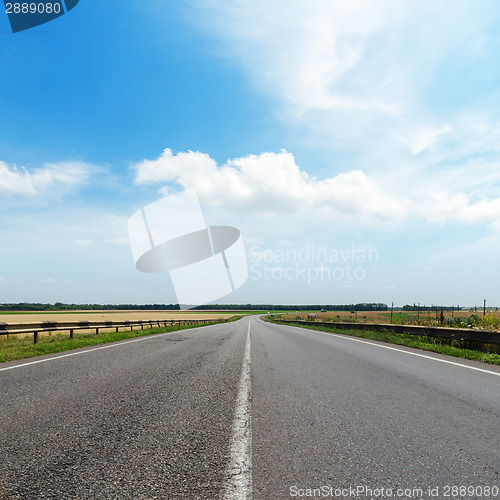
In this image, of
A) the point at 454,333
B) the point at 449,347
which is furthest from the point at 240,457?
the point at 454,333

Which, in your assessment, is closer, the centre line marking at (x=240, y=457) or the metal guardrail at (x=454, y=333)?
the centre line marking at (x=240, y=457)

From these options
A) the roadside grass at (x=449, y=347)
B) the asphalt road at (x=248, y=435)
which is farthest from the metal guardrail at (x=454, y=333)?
the asphalt road at (x=248, y=435)

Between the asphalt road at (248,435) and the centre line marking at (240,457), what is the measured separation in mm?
14

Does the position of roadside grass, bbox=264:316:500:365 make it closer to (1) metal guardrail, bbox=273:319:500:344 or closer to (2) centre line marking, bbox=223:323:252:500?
(1) metal guardrail, bbox=273:319:500:344

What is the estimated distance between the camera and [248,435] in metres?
3.43

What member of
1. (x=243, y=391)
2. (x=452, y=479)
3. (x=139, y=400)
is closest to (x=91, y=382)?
(x=139, y=400)

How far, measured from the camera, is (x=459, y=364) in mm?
8047

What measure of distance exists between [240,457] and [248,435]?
21.6 inches

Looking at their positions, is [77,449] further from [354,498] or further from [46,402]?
[354,498]

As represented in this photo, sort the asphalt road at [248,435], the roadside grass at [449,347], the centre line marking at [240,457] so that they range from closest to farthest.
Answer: the centre line marking at [240,457], the asphalt road at [248,435], the roadside grass at [449,347]

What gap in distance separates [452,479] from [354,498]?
83 cm

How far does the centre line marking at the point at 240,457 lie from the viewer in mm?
2330

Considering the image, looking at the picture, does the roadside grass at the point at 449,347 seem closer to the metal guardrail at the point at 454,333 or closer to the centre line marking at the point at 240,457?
the metal guardrail at the point at 454,333

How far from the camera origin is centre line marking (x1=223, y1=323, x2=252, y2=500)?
2.33 m
